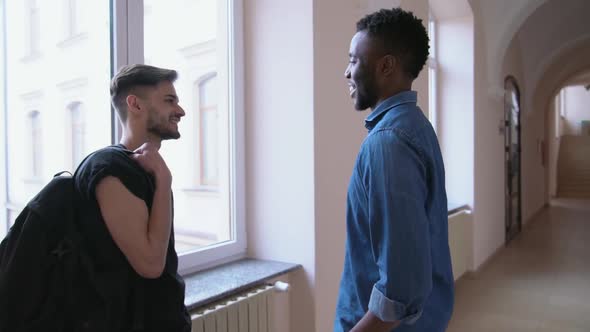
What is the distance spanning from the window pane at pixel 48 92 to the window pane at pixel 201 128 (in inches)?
18.0

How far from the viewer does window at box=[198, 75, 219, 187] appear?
100 inches

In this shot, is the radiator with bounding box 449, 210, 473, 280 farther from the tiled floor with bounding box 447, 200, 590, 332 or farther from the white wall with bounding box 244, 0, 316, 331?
the white wall with bounding box 244, 0, 316, 331

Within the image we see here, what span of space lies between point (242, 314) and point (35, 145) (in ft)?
3.70

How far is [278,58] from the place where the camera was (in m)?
2.46

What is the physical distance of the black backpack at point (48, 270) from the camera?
0.99 metres

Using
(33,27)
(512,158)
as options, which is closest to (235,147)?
(33,27)

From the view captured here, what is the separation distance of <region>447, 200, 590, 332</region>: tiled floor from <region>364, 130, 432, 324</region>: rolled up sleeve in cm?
308

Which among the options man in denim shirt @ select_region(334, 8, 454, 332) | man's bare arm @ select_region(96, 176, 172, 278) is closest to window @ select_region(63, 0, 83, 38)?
man's bare arm @ select_region(96, 176, 172, 278)

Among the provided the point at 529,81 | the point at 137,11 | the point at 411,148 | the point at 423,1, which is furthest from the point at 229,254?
the point at 529,81

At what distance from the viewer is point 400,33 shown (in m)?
1.08

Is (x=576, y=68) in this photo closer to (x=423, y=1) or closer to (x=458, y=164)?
(x=458, y=164)

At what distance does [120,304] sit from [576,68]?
13505 millimetres

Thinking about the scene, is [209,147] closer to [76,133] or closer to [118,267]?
[76,133]

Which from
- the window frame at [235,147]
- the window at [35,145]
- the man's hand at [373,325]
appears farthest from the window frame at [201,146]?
the man's hand at [373,325]
